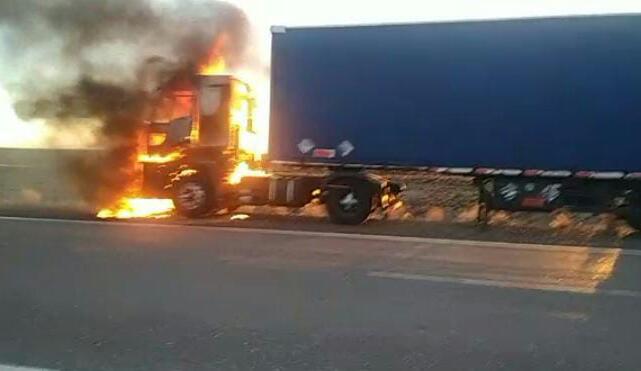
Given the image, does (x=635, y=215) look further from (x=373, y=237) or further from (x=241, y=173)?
(x=241, y=173)

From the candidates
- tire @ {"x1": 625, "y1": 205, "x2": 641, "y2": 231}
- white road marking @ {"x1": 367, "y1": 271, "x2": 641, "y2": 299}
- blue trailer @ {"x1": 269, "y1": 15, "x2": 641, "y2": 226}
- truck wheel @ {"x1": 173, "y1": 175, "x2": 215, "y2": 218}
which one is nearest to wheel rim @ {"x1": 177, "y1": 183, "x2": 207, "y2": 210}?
truck wheel @ {"x1": 173, "y1": 175, "x2": 215, "y2": 218}

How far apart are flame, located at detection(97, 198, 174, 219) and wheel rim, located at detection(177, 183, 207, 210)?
25.1 inches

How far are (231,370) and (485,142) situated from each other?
9.94m

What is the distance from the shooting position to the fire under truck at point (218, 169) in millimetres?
15242

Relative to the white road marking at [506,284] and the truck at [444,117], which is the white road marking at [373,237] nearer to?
the truck at [444,117]

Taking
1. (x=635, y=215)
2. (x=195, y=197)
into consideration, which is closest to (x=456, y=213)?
(x=635, y=215)

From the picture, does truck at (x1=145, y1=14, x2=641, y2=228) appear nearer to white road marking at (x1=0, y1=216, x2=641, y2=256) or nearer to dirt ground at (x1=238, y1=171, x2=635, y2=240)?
dirt ground at (x1=238, y1=171, x2=635, y2=240)

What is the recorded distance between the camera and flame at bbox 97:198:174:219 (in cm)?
1604

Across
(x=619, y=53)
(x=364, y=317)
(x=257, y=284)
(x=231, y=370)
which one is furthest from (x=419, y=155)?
(x=231, y=370)

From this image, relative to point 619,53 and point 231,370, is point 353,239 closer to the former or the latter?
point 619,53

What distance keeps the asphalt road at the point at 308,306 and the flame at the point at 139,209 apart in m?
4.80

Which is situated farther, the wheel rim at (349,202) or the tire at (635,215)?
the wheel rim at (349,202)

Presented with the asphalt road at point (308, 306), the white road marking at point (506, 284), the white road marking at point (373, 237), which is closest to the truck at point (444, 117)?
the white road marking at point (373, 237)

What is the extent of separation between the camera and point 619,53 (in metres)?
13.2
